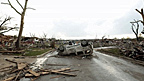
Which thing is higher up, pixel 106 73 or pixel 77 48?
pixel 77 48

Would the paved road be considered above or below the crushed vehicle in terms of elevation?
below

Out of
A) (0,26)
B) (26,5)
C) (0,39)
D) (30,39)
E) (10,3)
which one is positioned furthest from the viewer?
(30,39)

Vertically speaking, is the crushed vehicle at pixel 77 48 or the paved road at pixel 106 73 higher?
the crushed vehicle at pixel 77 48

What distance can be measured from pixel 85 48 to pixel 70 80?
25.0 feet

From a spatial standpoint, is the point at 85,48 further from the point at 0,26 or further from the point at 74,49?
the point at 0,26

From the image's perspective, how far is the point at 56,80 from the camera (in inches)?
163

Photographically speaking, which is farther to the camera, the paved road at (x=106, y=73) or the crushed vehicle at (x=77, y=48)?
the crushed vehicle at (x=77, y=48)

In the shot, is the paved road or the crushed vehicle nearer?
the paved road

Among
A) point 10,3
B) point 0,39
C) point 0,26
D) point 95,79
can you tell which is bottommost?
point 95,79

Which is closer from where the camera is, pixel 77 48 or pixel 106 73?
pixel 106 73

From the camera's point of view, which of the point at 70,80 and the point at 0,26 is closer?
the point at 70,80

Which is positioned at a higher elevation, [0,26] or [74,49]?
[0,26]

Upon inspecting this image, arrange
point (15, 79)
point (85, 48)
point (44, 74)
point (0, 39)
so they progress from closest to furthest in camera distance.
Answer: point (15, 79) → point (44, 74) → point (85, 48) → point (0, 39)

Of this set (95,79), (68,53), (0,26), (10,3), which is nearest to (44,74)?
(95,79)
